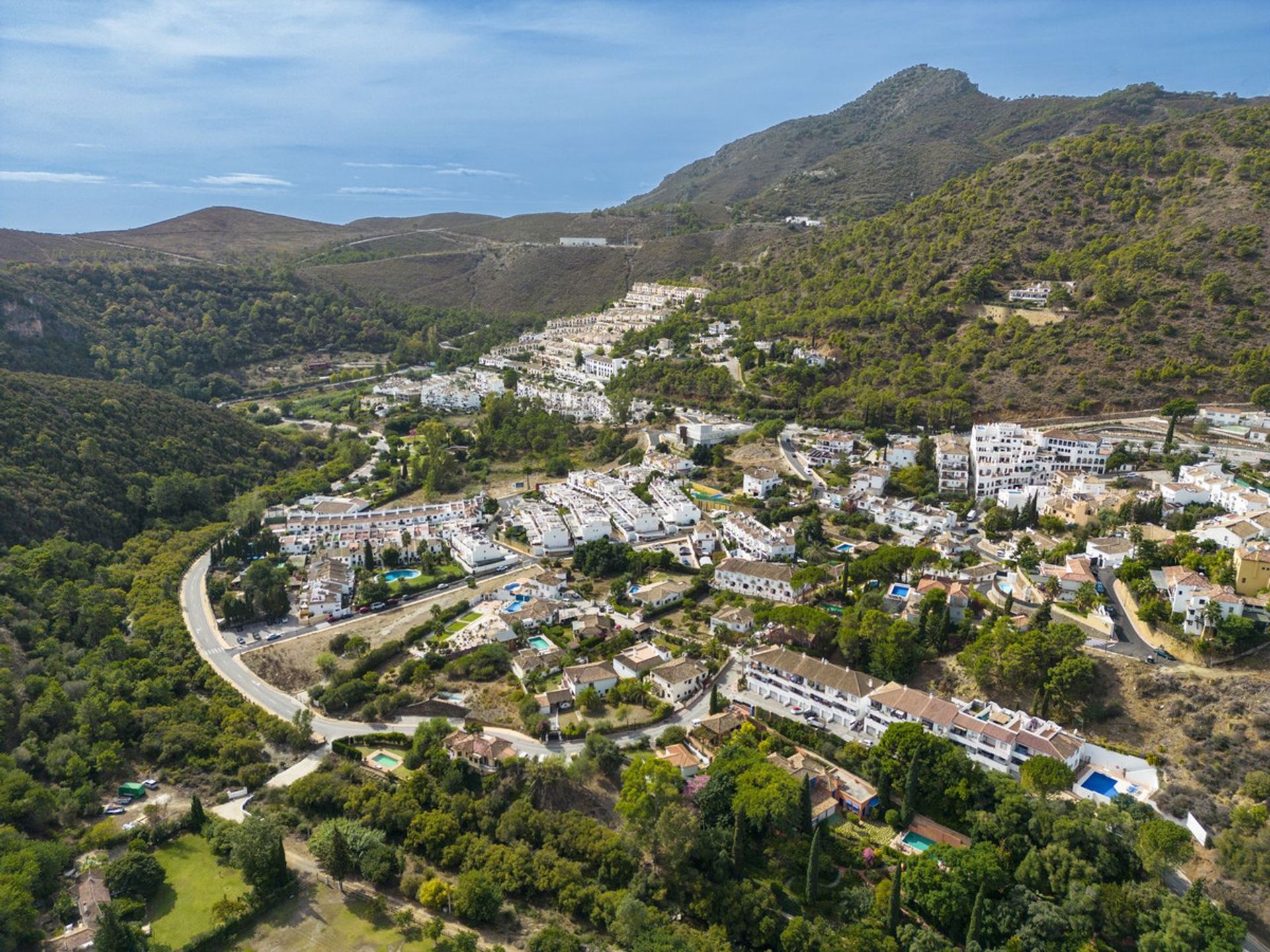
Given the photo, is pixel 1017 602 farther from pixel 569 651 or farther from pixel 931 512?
pixel 569 651

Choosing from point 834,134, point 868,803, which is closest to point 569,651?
point 868,803

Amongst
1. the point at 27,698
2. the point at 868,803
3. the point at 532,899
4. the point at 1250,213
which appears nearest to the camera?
the point at 532,899

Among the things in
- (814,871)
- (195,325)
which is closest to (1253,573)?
(814,871)

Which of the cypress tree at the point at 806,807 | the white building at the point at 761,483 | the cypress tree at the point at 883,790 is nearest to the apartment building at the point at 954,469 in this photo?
the white building at the point at 761,483

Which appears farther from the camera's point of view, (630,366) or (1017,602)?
(630,366)

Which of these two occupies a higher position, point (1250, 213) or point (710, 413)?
point (1250, 213)

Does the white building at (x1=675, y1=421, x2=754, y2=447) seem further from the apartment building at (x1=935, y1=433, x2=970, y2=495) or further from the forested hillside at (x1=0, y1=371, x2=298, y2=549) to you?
the forested hillside at (x1=0, y1=371, x2=298, y2=549)
